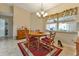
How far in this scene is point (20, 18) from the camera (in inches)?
128

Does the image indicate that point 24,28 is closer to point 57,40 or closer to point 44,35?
point 44,35

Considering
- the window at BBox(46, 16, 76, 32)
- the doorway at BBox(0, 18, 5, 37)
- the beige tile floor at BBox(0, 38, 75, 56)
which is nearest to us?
the beige tile floor at BBox(0, 38, 75, 56)

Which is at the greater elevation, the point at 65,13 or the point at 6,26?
the point at 65,13

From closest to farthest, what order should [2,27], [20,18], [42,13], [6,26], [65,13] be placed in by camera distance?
[42,13] < [65,13] < [20,18] < [2,27] < [6,26]

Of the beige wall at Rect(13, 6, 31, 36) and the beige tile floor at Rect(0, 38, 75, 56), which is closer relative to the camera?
the beige tile floor at Rect(0, 38, 75, 56)

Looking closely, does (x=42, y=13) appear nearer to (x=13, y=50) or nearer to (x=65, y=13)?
(x=65, y=13)

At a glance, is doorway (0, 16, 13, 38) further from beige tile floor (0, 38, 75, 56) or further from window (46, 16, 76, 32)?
window (46, 16, 76, 32)

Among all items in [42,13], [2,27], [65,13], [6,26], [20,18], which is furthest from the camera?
[6,26]

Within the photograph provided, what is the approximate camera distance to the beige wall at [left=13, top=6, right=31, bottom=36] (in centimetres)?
316

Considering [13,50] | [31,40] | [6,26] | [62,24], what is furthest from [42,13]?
[13,50]

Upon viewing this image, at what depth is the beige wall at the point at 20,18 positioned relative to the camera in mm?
3156

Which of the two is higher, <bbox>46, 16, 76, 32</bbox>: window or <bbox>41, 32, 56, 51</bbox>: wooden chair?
<bbox>46, 16, 76, 32</bbox>: window

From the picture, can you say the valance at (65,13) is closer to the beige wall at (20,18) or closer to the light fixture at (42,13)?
the light fixture at (42,13)

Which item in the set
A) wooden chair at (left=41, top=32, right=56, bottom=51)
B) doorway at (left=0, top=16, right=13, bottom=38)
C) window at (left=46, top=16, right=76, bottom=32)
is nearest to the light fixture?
window at (left=46, top=16, right=76, bottom=32)
